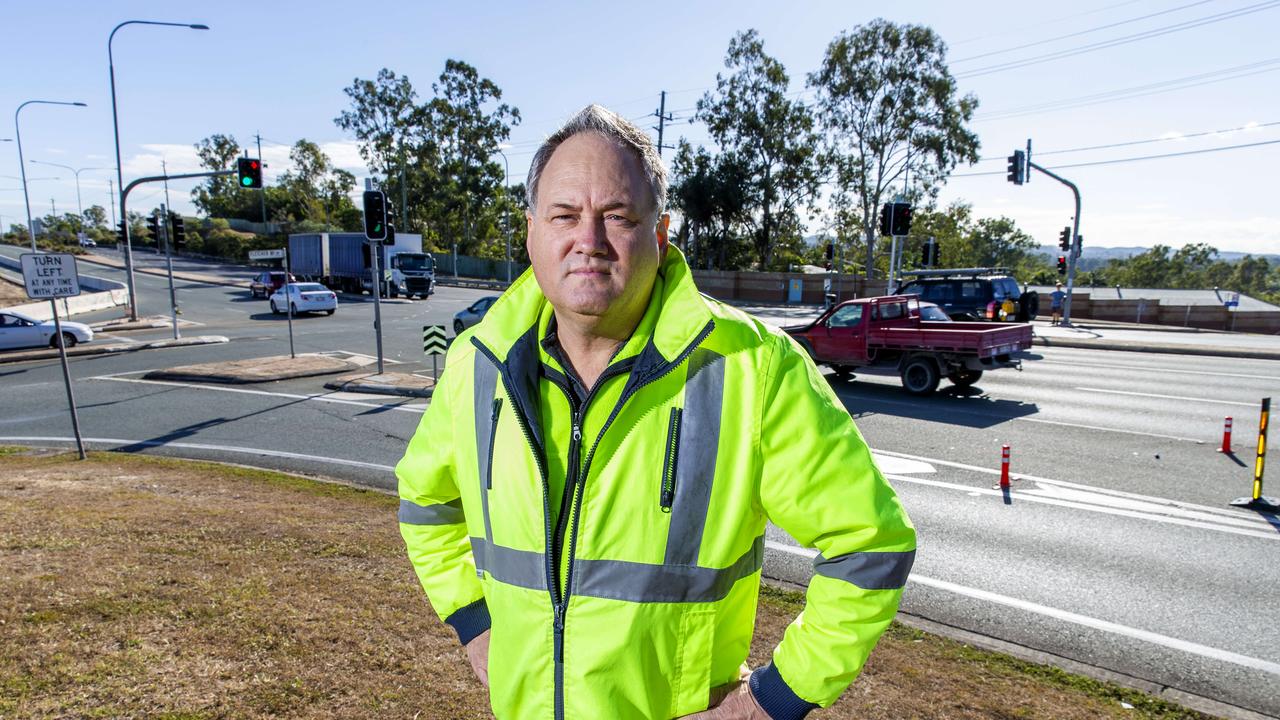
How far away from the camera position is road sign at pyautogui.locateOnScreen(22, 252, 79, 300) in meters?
10.2

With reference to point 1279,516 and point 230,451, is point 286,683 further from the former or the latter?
point 1279,516

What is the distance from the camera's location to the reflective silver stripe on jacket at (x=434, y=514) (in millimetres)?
2146

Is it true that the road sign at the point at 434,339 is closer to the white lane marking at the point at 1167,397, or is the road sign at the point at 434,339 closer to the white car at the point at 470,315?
the white car at the point at 470,315

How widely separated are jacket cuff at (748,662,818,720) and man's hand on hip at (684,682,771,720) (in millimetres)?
18

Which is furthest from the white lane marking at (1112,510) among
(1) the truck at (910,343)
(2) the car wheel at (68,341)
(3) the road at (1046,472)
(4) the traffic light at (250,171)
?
(2) the car wheel at (68,341)

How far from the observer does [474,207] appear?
212ft

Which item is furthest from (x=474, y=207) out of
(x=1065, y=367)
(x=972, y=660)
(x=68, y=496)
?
(x=972, y=660)

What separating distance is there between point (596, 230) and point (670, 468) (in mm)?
604

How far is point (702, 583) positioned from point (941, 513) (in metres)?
6.60

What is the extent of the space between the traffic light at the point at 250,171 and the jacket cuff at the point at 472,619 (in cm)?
2289

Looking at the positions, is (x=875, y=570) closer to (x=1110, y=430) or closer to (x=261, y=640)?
(x=261, y=640)

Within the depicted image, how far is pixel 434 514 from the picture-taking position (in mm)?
2150

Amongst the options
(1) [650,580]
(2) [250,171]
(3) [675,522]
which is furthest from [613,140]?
(2) [250,171]

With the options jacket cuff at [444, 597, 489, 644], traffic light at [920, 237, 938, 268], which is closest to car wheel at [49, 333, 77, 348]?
jacket cuff at [444, 597, 489, 644]
